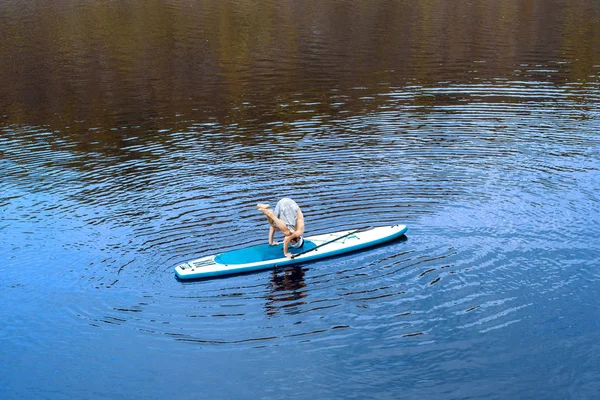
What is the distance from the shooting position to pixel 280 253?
78.5 feet

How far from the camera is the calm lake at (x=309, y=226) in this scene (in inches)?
723

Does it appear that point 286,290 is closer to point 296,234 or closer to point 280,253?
point 280,253

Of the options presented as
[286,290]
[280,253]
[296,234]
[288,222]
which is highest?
[288,222]

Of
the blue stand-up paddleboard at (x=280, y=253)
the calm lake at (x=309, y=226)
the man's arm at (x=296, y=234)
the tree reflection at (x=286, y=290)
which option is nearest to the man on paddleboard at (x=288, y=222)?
the man's arm at (x=296, y=234)

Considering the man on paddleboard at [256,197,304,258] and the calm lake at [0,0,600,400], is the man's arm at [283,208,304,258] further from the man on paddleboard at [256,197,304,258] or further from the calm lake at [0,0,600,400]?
the calm lake at [0,0,600,400]

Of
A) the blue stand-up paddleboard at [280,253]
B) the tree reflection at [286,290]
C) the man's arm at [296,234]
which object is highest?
the man's arm at [296,234]

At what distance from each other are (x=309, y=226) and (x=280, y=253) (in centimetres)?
285

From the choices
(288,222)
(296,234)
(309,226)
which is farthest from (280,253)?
(309,226)

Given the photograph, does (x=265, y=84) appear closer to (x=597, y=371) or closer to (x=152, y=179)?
(x=152, y=179)

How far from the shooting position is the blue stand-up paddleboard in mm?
22844

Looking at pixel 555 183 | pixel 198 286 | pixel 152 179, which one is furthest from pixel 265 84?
pixel 198 286

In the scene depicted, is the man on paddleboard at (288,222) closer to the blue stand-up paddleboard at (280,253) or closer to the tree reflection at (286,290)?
the blue stand-up paddleboard at (280,253)

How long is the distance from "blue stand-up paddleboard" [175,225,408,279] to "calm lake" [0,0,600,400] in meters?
0.41

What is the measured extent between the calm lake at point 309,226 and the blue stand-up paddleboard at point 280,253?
1.35 feet
